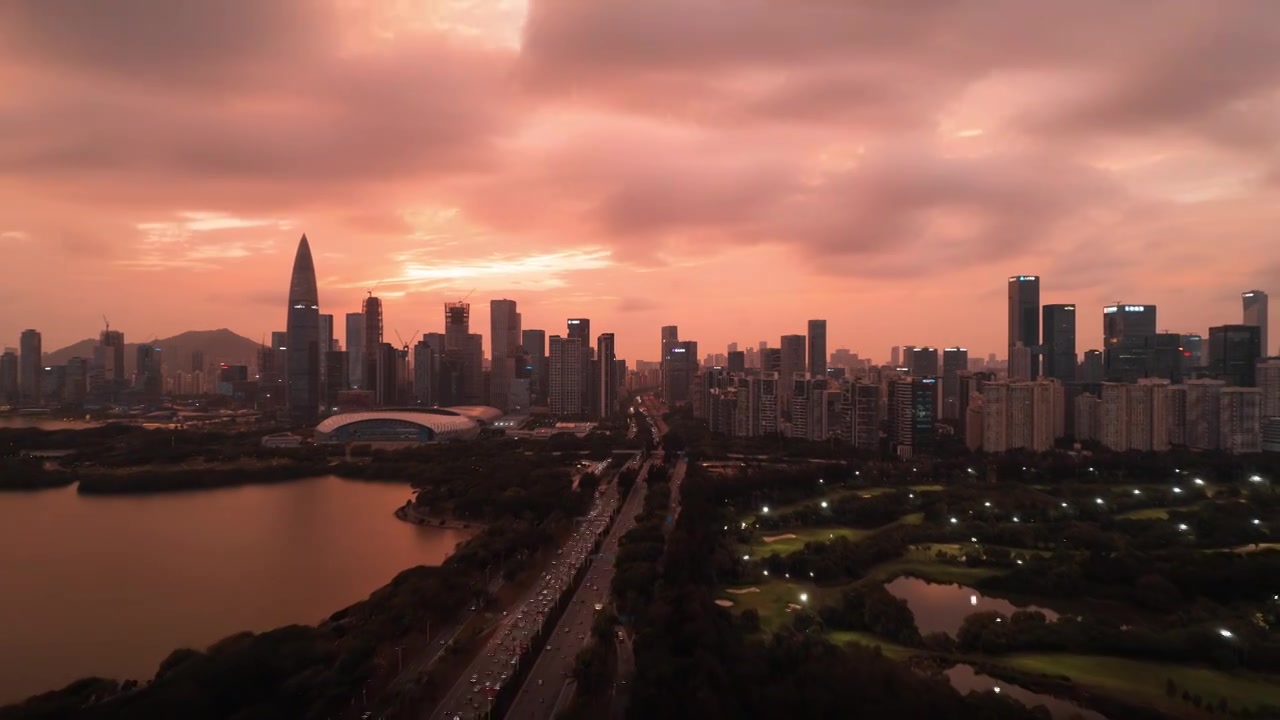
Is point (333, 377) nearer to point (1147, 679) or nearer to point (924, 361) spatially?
point (924, 361)

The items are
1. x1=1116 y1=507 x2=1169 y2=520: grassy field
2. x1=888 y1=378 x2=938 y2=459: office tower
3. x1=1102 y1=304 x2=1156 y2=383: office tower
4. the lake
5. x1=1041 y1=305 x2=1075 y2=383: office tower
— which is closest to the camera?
the lake

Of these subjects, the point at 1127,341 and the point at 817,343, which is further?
the point at 817,343

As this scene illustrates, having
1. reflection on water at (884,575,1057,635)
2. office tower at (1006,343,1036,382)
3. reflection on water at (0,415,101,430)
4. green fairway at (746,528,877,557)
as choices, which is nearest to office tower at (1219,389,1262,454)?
office tower at (1006,343,1036,382)

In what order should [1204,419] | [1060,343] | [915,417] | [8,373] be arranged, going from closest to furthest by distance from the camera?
[1204,419]
[915,417]
[1060,343]
[8,373]

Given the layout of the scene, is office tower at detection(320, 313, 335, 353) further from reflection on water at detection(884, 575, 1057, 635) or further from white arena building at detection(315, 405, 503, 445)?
reflection on water at detection(884, 575, 1057, 635)

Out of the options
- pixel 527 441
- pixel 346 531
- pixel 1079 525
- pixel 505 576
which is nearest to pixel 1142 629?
pixel 1079 525

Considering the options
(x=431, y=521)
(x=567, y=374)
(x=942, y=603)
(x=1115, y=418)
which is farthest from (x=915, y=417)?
(x=567, y=374)

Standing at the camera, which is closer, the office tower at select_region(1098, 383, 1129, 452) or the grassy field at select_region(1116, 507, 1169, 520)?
the grassy field at select_region(1116, 507, 1169, 520)

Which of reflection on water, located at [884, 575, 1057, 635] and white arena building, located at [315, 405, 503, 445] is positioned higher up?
white arena building, located at [315, 405, 503, 445]
